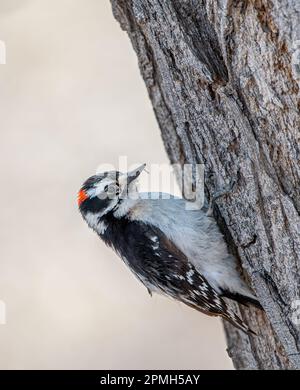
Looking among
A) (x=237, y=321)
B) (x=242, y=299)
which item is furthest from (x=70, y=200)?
(x=237, y=321)

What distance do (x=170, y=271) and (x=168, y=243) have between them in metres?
0.18

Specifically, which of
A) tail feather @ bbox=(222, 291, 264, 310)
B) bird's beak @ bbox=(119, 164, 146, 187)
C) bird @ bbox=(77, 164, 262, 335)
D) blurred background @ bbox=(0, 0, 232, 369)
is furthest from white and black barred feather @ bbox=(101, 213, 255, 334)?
blurred background @ bbox=(0, 0, 232, 369)

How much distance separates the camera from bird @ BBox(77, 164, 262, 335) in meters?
4.13

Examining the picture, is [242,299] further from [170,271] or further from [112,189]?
[112,189]

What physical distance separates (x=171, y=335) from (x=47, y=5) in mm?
3883

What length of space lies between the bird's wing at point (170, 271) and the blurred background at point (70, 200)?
2240 mm

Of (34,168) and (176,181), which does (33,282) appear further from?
(176,181)

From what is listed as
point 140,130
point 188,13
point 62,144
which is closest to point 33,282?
point 62,144

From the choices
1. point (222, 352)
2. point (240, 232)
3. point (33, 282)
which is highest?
point (33, 282)

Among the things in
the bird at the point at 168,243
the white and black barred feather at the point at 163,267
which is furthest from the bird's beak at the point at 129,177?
the white and black barred feather at the point at 163,267

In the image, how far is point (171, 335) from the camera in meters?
6.56

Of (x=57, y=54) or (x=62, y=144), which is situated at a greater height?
(x=57, y=54)

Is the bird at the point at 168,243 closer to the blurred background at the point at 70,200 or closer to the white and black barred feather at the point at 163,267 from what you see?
the white and black barred feather at the point at 163,267

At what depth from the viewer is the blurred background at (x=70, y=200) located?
654 cm
